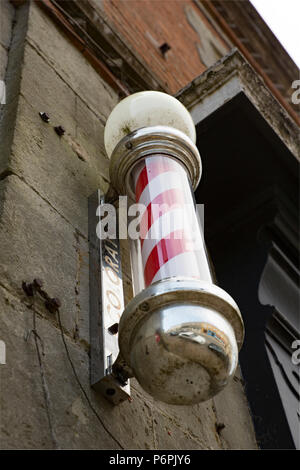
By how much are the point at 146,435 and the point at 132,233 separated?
60cm

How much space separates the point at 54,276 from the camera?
181cm

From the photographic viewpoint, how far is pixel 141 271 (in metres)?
1.79

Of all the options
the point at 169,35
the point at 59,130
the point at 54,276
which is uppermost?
the point at 169,35

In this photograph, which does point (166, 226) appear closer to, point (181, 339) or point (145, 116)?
point (181, 339)

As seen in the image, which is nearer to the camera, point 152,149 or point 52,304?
point 52,304

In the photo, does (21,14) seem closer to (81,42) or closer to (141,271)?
(81,42)

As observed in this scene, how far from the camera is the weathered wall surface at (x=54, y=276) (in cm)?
149

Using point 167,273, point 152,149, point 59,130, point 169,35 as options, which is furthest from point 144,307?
point 169,35

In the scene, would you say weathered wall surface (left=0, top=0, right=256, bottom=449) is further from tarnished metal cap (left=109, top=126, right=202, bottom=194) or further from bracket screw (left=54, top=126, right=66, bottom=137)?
tarnished metal cap (left=109, top=126, right=202, bottom=194)

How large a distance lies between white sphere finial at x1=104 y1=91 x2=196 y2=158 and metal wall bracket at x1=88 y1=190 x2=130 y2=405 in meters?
0.26

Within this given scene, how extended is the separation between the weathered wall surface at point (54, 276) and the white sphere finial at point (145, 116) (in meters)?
0.24

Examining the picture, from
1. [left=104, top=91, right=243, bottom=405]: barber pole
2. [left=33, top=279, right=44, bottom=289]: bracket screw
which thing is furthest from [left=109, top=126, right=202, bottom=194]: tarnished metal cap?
[left=33, top=279, right=44, bottom=289]: bracket screw

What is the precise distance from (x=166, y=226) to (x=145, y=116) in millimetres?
566

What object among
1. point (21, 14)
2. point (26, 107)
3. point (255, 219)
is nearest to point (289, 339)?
point (255, 219)
